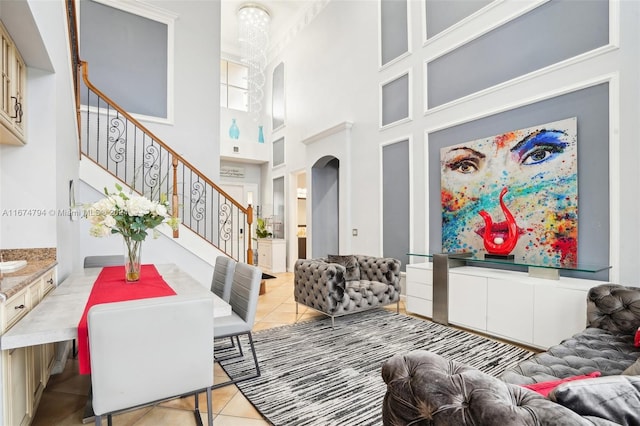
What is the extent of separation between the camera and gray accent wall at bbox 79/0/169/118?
5.19m

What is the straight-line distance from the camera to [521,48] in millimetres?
3615

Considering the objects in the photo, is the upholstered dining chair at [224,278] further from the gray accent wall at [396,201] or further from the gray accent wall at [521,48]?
the gray accent wall at [521,48]

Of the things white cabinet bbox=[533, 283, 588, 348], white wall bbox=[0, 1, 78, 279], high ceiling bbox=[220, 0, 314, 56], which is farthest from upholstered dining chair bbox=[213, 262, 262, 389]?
high ceiling bbox=[220, 0, 314, 56]

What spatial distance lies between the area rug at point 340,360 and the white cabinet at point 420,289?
17cm

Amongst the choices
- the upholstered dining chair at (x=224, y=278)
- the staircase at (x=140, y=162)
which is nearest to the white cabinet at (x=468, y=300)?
the upholstered dining chair at (x=224, y=278)

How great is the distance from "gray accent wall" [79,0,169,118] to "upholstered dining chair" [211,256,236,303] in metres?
3.83

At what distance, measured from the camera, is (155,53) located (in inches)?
220

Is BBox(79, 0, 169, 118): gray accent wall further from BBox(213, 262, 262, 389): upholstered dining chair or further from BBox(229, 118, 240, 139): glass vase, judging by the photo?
BBox(213, 262, 262, 389): upholstered dining chair

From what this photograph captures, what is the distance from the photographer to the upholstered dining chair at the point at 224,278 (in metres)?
2.93

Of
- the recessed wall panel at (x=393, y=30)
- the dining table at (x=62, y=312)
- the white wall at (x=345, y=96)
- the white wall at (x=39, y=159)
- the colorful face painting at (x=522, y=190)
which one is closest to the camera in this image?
the dining table at (x=62, y=312)

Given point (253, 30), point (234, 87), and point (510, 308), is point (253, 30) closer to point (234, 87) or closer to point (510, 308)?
point (234, 87)

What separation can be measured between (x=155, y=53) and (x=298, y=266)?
4.54 metres

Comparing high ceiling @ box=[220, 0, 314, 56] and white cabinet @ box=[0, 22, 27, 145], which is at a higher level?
high ceiling @ box=[220, 0, 314, 56]

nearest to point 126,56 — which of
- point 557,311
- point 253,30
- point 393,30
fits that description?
point 253,30
